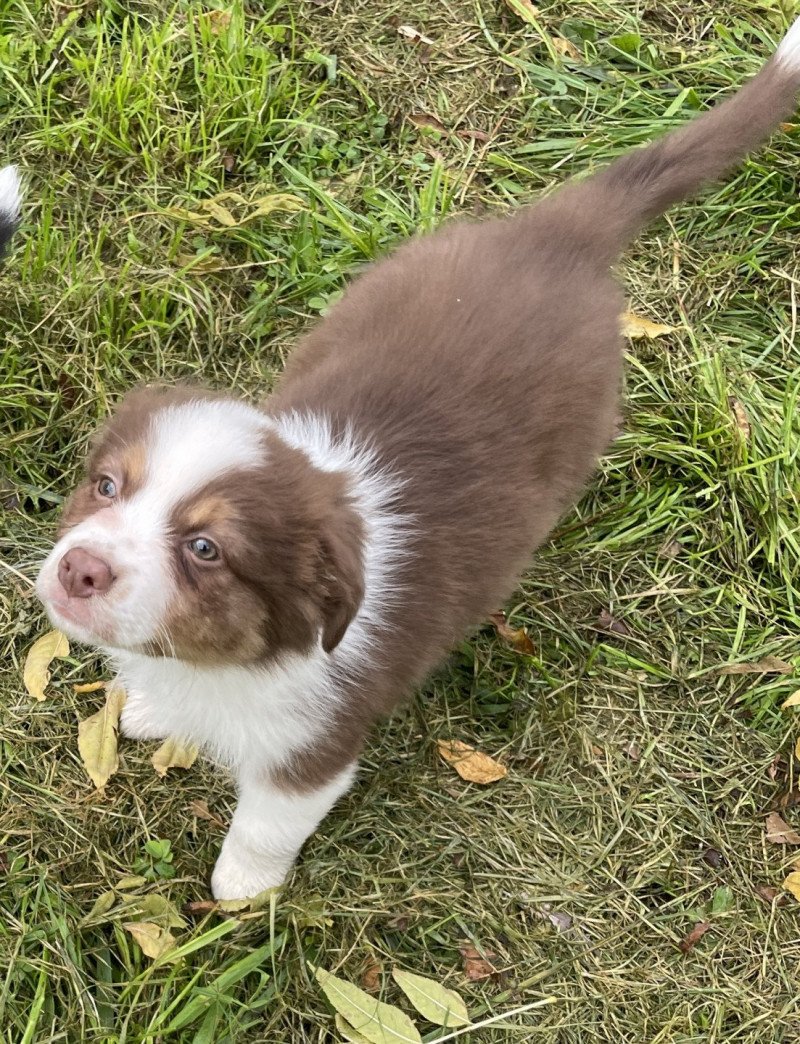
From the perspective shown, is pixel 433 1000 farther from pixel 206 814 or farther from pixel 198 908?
pixel 206 814

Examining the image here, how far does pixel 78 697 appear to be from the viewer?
11.0 feet

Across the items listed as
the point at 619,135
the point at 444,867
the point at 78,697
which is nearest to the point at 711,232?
the point at 619,135

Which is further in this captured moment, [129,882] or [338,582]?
[129,882]

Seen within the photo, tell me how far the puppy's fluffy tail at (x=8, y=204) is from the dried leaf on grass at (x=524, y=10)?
2.60 meters

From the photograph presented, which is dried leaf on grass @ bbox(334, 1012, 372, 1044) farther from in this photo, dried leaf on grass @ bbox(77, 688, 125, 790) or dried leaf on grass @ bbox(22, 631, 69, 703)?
dried leaf on grass @ bbox(22, 631, 69, 703)

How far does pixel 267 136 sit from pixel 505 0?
141cm

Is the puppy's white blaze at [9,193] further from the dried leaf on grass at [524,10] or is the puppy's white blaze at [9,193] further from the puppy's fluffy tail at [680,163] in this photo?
the dried leaf on grass at [524,10]

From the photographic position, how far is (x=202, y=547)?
2.12 meters

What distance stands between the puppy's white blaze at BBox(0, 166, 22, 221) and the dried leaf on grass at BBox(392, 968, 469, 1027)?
2.68m

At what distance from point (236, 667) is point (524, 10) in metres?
3.62

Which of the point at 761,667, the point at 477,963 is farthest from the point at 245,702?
the point at 761,667

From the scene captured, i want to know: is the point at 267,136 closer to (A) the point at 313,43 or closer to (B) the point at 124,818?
(A) the point at 313,43

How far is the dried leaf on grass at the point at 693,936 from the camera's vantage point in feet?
11.2

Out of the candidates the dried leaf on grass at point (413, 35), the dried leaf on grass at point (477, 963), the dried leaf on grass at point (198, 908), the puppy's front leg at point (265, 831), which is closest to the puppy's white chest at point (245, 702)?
the puppy's front leg at point (265, 831)
